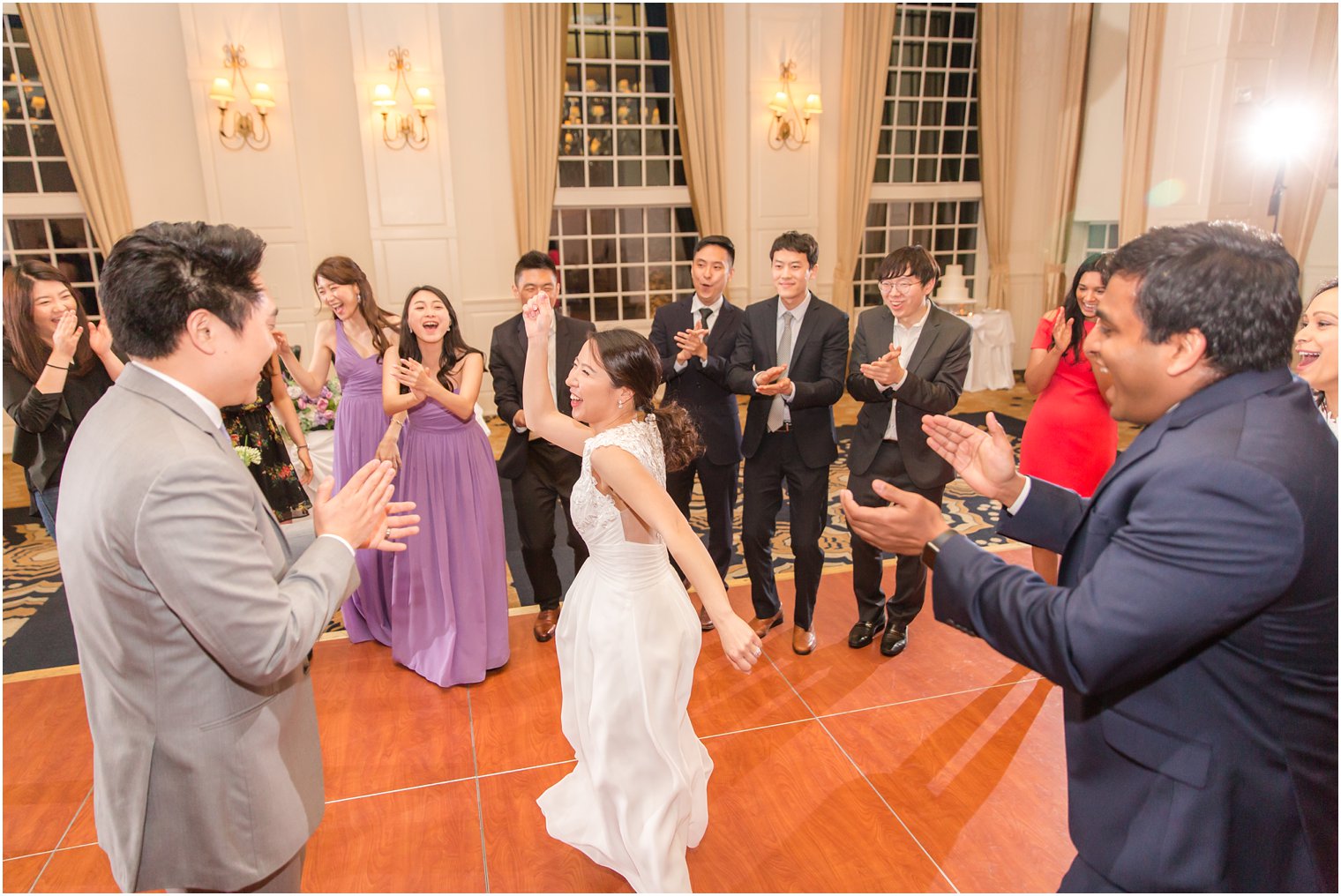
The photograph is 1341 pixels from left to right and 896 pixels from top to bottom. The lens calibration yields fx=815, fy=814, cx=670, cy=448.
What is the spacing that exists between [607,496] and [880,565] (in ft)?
5.79

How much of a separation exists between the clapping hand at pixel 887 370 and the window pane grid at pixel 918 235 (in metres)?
7.09

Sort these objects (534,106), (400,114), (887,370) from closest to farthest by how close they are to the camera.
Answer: (887,370) < (400,114) < (534,106)

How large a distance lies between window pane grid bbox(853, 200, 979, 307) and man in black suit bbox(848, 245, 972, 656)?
665cm

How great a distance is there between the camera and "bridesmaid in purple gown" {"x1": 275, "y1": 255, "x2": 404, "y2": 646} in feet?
12.0

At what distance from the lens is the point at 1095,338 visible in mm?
1438

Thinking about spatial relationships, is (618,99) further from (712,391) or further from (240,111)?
(712,391)

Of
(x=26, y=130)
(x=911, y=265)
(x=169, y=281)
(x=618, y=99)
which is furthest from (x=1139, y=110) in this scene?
(x=26, y=130)

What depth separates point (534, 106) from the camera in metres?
8.13

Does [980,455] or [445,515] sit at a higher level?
[980,455]

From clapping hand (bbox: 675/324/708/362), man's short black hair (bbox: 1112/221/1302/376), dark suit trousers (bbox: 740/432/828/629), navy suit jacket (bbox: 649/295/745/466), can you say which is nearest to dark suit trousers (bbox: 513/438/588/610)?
navy suit jacket (bbox: 649/295/745/466)

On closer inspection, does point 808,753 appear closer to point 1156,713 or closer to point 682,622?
point 682,622

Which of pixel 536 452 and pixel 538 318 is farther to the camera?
pixel 536 452

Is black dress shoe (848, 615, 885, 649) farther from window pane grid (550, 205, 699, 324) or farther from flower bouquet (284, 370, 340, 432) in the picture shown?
window pane grid (550, 205, 699, 324)

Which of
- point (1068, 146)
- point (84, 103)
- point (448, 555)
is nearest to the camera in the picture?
point (448, 555)
